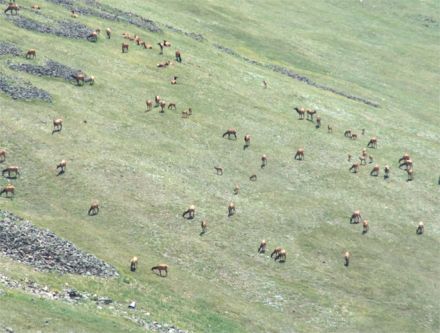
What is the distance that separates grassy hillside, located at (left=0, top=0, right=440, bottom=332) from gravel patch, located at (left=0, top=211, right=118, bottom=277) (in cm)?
117

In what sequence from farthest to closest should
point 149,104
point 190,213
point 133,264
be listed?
point 149,104 < point 190,213 < point 133,264

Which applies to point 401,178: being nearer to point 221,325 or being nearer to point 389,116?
point 389,116

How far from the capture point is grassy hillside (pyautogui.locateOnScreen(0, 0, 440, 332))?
53.3 meters

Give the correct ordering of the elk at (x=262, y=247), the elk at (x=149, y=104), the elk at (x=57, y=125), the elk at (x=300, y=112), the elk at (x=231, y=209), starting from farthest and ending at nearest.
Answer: the elk at (x=300, y=112)
the elk at (x=149, y=104)
the elk at (x=57, y=125)
the elk at (x=231, y=209)
the elk at (x=262, y=247)

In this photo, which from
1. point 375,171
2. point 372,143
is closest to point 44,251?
point 375,171

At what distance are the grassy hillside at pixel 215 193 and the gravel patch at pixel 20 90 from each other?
1.21 metres

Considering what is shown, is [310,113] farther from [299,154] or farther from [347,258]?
[347,258]

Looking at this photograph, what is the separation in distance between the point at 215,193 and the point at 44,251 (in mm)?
21020

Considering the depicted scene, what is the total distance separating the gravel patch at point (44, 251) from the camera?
49.6 meters

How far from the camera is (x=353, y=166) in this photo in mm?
79125

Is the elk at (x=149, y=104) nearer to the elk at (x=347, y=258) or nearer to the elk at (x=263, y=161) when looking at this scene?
the elk at (x=263, y=161)

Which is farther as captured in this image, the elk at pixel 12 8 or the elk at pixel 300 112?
the elk at pixel 12 8

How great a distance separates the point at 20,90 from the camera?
248 feet

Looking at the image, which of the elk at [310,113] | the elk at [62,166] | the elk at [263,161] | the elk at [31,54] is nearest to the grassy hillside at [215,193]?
the elk at [31,54]
